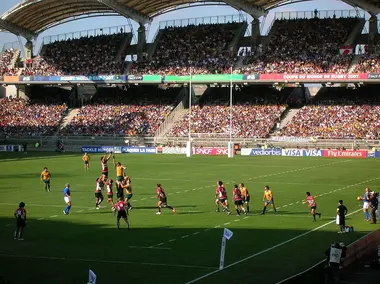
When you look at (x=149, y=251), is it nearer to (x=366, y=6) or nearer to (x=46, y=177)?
(x=46, y=177)

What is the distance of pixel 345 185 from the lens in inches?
1833

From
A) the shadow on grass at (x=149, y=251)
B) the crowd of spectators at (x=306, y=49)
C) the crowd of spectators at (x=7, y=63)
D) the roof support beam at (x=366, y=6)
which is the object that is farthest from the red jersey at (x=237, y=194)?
the crowd of spectators at (x=7, y=63)

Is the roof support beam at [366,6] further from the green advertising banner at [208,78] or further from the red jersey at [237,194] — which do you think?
the red jersey at [237,194]

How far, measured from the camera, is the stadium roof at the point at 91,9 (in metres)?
87.9

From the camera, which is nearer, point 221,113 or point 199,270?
point 199,270

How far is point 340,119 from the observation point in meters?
82.9

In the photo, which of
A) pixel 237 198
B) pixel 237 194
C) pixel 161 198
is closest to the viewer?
pixel 237 194

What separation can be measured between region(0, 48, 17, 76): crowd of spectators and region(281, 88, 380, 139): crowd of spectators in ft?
139

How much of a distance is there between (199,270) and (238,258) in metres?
2.28

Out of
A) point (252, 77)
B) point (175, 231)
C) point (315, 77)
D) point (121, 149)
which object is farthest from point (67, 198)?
point (252, 77)

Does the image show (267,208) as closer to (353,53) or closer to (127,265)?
(127,265)

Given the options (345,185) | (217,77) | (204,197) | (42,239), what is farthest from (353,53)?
(42,239)

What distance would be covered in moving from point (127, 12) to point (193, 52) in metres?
10.1

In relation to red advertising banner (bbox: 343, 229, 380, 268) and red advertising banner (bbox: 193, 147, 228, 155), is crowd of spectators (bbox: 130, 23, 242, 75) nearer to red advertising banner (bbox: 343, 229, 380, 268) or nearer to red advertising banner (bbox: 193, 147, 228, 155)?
red advertising banner (bbox: 193, 147, 228, 155)
